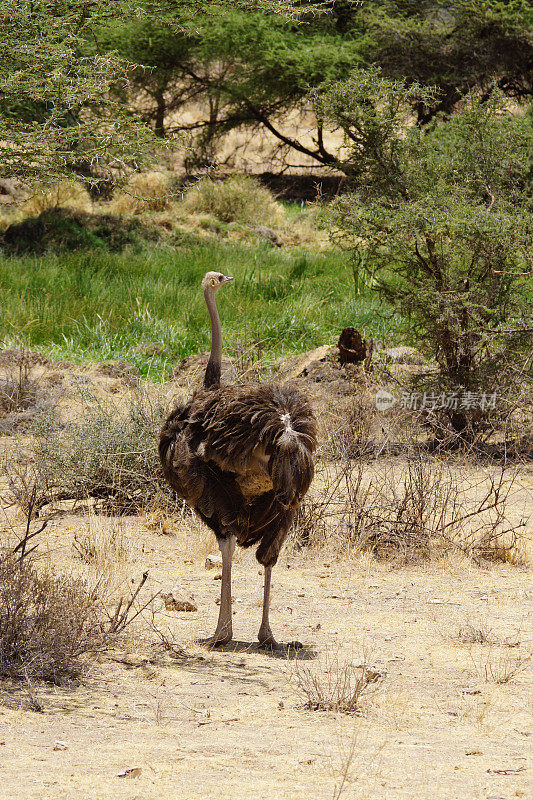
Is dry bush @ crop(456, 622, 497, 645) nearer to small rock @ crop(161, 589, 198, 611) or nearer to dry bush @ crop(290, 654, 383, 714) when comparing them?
dry bush @ crop(290, 654, 383, 714)

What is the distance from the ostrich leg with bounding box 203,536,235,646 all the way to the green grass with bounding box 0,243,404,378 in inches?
227

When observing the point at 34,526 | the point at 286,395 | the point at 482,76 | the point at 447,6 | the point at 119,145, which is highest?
the point at 447,6

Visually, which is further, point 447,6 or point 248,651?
point 447,6

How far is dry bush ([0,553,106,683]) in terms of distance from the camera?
4.44 meters

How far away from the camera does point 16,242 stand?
17.5 m

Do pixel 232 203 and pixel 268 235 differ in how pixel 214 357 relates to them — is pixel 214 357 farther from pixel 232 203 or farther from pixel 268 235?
pixel 232 203

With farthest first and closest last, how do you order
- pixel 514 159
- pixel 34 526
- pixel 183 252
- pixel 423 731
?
1. pixel 183 252
2. pixel 514 159
3. pixel 34 526
4. pixel 423 731

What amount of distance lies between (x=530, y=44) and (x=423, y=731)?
1985 cm

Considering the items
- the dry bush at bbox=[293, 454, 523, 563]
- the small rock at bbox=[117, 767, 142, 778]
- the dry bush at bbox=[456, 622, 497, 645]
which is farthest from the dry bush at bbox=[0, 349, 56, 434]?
the small rock at bbox=[117, 767, 142, 778]

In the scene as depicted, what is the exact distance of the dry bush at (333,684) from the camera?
418cm

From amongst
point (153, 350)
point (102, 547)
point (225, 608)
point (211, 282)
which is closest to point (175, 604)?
point (225, 608)

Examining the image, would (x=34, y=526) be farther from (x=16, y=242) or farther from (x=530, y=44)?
(x=530, y=44)

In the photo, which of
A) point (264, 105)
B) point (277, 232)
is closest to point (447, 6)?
point (264, 105)

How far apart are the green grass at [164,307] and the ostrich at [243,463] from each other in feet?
19.0
